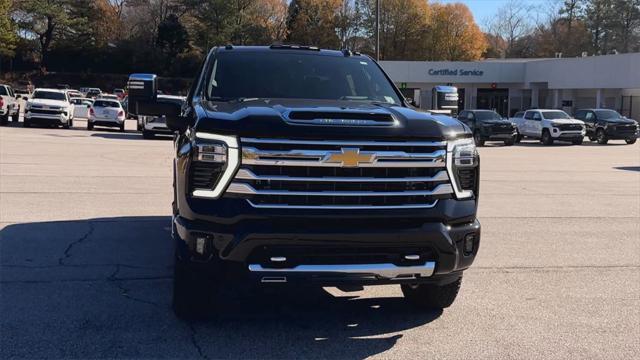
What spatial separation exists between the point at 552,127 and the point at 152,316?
31911 mm

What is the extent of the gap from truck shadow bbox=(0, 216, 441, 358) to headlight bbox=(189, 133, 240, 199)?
824 millimetres

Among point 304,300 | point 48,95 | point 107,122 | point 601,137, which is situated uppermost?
point 48,95

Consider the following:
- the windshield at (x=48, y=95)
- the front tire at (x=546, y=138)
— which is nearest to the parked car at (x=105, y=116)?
the windshield at (x=48, y=95)

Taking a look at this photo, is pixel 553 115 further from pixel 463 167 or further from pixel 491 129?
pixel 463 167

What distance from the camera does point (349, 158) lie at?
14.9ft

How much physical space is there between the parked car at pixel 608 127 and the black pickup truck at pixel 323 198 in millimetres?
32930

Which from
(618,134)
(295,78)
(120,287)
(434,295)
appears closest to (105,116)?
(618,134)

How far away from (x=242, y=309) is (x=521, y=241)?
4.53 metres

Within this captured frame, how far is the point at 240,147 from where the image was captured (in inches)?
176

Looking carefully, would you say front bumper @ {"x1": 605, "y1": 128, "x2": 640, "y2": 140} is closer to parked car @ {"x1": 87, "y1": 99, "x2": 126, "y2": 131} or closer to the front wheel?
parked car @ {"x1": 87, "y1": 99, "x2": 126, "y2": 131}

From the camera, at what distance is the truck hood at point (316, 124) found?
4496 millimetres

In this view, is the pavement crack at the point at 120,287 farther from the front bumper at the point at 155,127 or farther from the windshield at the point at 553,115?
the windshield at the point at 553,115

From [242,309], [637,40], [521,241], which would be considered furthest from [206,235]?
[637,40]

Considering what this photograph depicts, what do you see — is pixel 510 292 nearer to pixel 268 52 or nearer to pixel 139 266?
pixel 268 52
